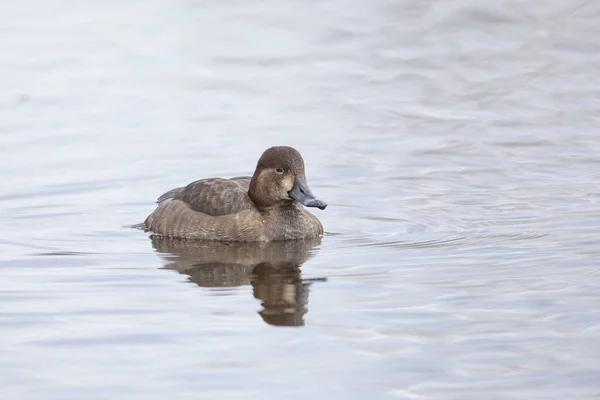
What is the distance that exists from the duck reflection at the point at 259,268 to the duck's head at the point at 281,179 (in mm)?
437

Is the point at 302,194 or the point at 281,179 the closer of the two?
the point at 302,194

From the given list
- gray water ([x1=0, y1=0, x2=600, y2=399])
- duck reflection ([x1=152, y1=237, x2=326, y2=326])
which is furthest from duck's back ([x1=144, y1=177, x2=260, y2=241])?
gray water ([x1=0, y1=0, x2=600, y2=399])

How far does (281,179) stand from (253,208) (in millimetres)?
421

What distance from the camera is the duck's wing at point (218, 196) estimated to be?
41.8 ft

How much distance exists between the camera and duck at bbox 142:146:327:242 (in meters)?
12.4

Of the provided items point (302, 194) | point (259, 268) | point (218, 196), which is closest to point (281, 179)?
point (302, 194)

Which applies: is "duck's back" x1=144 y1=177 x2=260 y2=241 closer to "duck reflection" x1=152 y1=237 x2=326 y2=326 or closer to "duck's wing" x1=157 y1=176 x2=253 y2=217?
"duck's wing" x1=157 y1=176 x2=253 y2=217

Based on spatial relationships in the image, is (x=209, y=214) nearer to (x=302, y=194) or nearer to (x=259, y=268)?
(x=302, y=194)

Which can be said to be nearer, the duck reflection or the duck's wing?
the duck reflection

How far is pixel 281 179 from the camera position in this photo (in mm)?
12438

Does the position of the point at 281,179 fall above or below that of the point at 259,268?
above

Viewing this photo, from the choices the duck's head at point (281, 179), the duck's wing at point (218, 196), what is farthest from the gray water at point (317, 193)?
the duck's wing at point (218, 196)

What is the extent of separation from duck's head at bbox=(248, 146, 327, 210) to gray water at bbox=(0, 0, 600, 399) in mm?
529

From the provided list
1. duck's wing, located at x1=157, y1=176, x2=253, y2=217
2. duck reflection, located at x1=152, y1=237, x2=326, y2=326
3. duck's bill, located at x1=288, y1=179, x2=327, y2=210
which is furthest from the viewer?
duck's wing, located at x1=157, y1=176, x2=253, y2=217
